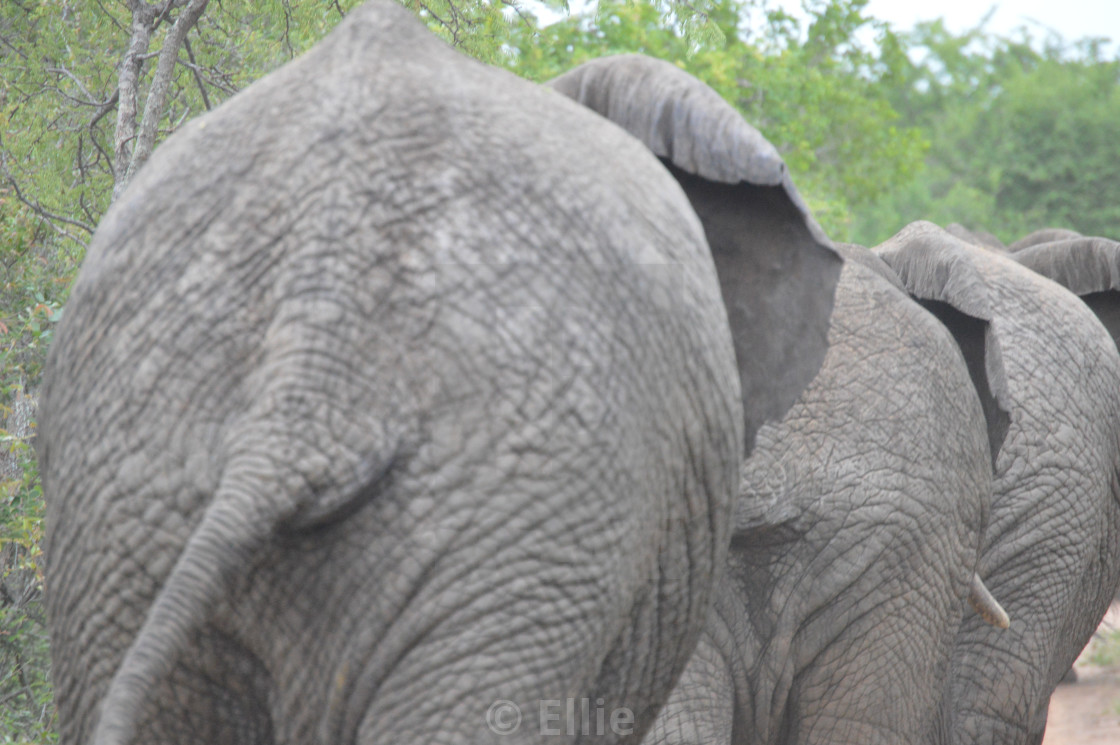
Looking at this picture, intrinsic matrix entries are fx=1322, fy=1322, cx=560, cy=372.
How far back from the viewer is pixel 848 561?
3104 mm

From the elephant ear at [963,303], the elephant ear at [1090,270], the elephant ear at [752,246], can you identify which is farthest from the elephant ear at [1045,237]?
the elephant ear at [752,246]

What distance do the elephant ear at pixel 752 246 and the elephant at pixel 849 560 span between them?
49 centimetres

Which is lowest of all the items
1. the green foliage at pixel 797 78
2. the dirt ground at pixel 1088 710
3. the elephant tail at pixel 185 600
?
the dirt ground at pixel 1088 710

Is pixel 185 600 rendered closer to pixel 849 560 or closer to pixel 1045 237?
pixel 849 560

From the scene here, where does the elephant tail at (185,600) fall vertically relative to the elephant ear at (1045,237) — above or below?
above

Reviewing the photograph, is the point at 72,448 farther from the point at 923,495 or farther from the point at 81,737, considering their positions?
the point at 923,495

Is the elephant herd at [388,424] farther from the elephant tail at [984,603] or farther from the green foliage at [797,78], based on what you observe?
the green foliage at [797,78]

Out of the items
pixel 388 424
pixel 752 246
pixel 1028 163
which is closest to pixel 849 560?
pixel 752 246

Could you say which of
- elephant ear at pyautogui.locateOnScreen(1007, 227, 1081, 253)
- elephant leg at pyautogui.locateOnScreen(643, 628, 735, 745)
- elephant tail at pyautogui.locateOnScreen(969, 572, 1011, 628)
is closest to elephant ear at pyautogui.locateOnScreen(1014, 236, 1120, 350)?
elephant ear at pyautogui.locateOnScreen(1007, 227, 1081, 253)

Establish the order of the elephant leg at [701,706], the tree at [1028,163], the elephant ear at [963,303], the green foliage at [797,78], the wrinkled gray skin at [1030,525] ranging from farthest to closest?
the tree at [1028,163] → the green foliage at [797,78] → the wrinkled gray skin at [1030,525] → the elephant ear at [963,303] → the elephant leg at [701,706]

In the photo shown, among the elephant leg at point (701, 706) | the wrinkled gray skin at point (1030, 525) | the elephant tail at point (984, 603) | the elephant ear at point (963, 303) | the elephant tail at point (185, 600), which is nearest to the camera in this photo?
the elephant tail at point (185, 600)

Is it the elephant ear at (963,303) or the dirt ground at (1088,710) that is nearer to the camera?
the elephant ear at (963,303)

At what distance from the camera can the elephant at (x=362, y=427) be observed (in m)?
1.55

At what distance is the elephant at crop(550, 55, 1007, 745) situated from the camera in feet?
9.98
